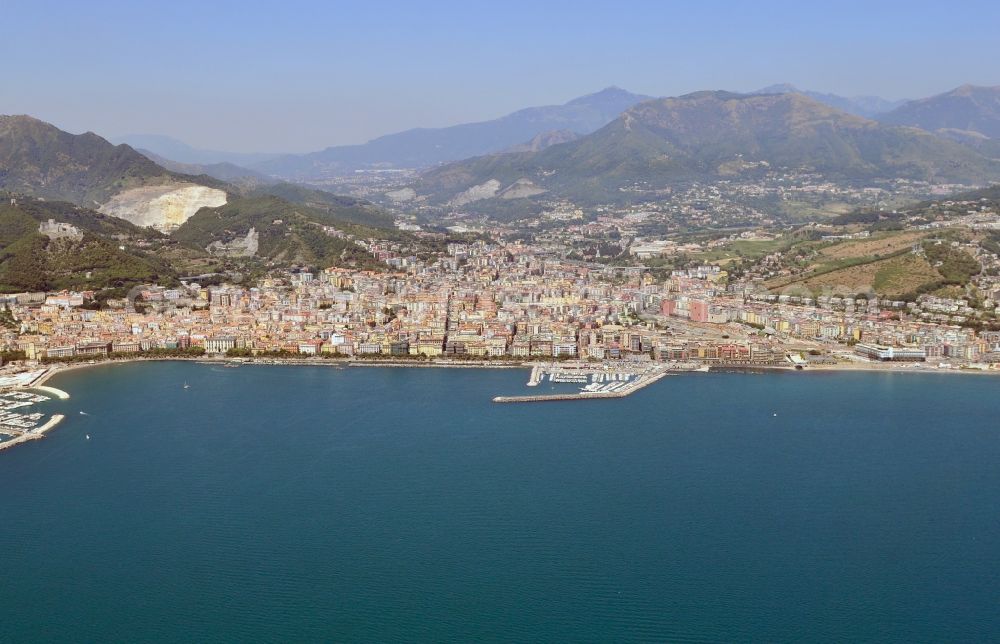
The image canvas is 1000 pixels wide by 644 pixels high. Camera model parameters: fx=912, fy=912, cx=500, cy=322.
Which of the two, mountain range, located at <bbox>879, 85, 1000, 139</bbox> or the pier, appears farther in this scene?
mountain range, located at <bbox>879, 85, 1000, 139</bbox>

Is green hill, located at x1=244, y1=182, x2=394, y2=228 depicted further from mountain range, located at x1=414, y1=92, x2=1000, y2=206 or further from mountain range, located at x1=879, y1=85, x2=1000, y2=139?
mountain range, located at x1=879, y1=85, x2=1000, y2=139

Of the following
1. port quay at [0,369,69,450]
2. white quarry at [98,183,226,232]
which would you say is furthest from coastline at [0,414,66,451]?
white quarry at [98,183,226,232]

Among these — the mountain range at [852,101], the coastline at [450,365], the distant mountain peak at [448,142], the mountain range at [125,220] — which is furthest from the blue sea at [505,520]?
the mountain range at [852,101]

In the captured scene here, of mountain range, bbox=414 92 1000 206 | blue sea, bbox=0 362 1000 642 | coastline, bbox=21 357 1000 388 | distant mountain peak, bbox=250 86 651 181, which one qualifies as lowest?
blue sea, bbox=0 362 1000 642

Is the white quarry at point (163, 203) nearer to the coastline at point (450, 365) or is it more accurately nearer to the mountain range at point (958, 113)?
the coastline at point (450, 365)

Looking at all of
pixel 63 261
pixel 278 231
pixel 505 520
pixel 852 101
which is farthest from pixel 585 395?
pixel 852 101

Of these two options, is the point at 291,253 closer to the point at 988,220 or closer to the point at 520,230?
the point at 520,230

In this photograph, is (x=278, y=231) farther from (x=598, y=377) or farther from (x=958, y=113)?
(x=958, y=113)

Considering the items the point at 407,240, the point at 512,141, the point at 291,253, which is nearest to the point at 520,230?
the point at 407,240
